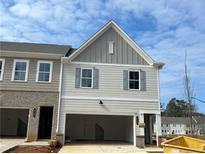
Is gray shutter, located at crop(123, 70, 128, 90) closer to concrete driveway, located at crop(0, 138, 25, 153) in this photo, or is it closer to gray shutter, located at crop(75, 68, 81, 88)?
gray shutter, located at crop(75, 68, 81, 88)

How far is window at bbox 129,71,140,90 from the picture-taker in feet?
61.2

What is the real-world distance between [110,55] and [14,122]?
418 inches

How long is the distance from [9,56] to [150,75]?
10.6m

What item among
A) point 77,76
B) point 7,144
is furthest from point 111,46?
point 7,144

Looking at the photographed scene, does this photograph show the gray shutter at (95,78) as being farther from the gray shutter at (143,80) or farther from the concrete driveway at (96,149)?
the concrete driveway at (96,149)

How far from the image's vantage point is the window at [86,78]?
1823cm

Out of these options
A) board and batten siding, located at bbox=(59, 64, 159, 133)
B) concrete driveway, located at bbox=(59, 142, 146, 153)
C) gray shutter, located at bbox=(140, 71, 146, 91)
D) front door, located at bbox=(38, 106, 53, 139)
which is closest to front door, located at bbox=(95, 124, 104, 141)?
front door, located at bbox=(38, 106, 53, 139)

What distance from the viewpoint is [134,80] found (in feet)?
61.6

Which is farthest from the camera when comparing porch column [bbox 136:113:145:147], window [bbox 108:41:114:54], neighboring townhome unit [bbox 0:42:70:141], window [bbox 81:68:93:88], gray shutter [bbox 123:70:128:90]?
window [bbox 108:41:114:54]

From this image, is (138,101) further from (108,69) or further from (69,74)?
(69,74)

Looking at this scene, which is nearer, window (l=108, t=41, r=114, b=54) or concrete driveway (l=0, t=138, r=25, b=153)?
concrete driveway (l=0, t=138, r=25, b=153)

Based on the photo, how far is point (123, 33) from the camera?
19453mm

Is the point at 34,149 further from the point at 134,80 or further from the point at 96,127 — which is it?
the point at 96,127

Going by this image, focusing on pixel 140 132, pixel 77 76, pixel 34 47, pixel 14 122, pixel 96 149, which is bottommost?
pixel 96 149
